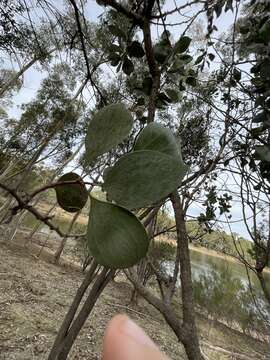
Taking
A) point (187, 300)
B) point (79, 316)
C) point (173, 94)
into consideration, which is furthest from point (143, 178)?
point (79, 316)

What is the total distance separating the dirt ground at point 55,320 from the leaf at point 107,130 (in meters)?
2.37

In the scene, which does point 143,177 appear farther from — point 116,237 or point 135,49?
point 135,49

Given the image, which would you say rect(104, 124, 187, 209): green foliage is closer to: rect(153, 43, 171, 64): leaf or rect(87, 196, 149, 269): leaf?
rect(87, 196, 149, 269): leaf

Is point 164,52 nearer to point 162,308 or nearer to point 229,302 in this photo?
point 162,308

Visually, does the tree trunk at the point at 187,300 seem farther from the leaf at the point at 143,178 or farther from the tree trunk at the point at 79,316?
the leaf at the point at 143,178

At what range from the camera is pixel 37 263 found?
19.0ft

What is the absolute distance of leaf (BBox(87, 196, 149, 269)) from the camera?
19cm

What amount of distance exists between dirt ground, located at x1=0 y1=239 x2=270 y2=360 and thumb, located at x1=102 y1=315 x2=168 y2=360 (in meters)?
2.41

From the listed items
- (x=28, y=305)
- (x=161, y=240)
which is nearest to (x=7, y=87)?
(x=161, y=240)

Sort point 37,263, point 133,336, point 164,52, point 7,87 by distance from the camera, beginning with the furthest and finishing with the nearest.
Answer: point 7,87
point 37,263
point 164,52
point 133,336

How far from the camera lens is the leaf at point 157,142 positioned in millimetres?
219

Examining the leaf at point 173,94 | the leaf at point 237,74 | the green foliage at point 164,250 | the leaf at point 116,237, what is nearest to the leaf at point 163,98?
the leaf at point 173,94

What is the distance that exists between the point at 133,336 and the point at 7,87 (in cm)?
754

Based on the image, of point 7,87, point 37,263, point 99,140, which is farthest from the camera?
point 7,87
